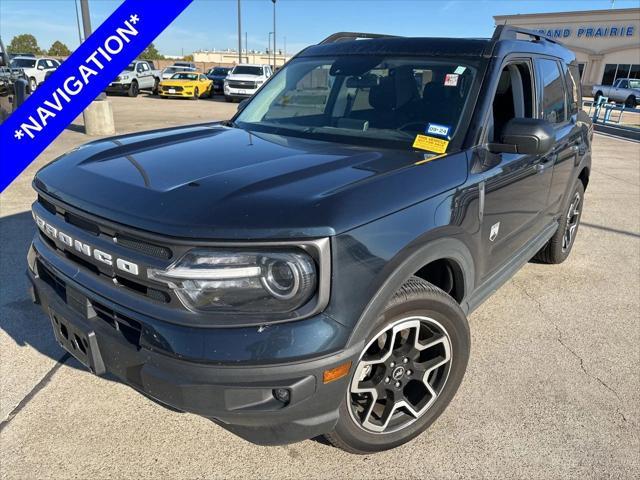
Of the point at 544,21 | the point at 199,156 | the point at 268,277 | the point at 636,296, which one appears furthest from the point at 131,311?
the point at 544,21

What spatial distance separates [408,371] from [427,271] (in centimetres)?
58

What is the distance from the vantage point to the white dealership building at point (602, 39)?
4425 centimetres

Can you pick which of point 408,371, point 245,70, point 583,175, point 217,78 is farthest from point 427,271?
point 217,78

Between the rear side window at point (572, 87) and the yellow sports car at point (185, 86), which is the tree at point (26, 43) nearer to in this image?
the yellow sports car at point (185, 86)

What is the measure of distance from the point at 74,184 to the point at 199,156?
1.91ft

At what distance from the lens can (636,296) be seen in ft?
14.2

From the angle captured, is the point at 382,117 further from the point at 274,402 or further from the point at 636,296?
the point at 636,296

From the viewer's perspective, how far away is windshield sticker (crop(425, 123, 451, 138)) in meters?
2.72

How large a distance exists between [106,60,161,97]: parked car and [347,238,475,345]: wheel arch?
2413 centimetres

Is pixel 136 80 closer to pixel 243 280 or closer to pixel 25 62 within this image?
pixel 25 62

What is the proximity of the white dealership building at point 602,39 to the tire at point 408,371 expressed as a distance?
157 feet

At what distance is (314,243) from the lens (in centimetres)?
178

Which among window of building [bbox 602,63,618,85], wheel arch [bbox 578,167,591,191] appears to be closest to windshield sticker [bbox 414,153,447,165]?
wheel arch [bbox 578,167,591,191]
